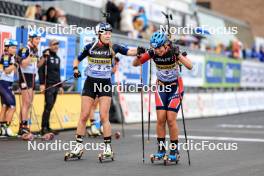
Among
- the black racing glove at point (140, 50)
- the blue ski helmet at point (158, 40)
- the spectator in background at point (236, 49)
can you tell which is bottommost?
the black racing glove at point (140, 50)

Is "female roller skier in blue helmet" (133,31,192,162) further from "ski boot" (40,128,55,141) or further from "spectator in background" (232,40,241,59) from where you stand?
"spectator in background" (232,40,241,59)

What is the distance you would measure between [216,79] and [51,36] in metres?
12.7

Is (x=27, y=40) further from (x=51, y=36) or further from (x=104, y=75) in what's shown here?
(x=104, y=75)

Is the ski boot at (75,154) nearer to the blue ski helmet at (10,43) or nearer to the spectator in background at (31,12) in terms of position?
the blue ski helmet at (10,43)

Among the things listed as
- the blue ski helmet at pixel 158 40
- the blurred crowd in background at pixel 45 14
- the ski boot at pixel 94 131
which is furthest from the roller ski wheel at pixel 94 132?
the blue ski helmet at pixel 158 40

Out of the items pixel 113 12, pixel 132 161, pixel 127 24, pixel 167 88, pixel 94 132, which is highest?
pixel 113 12

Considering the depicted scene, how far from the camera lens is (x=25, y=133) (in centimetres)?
1435

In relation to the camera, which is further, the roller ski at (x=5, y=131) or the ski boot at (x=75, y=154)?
the roller ski at (x=5, y=131)

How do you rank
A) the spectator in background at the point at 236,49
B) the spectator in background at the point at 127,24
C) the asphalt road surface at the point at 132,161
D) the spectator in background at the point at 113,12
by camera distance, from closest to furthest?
the asphalt road surface at the point at 132,161 → the spectator in background at the point at 113,12 → the spectator in background at the point at 127,24 → the spectator in background at the point at 236,49

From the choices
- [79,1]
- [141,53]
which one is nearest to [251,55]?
[79,1]

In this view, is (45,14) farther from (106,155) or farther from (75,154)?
(106,155)

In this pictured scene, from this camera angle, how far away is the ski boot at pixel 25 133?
14.2 metres

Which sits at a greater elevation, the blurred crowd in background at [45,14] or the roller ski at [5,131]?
the blurred crowd in background at [45,14]

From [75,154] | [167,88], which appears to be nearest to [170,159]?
[167,88]
